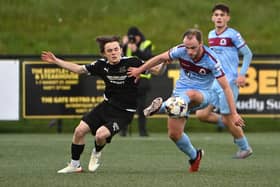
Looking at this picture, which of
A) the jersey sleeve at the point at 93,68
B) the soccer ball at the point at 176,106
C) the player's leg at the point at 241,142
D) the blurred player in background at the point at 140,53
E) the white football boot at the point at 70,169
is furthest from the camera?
the blurred player in background at the point at 140,53

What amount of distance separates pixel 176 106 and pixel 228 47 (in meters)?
2.85

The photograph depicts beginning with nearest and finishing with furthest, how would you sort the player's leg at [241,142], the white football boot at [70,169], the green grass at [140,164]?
1. the green grass at [140,164]
2. the white football boot at [70,169]
3. the player's leg at [241,142]

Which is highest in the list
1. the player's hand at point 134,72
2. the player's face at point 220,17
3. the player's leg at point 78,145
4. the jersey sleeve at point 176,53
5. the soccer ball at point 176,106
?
the player's face at point 220,17

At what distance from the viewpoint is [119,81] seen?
423 inches

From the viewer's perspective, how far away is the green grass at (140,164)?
9380 millimetres

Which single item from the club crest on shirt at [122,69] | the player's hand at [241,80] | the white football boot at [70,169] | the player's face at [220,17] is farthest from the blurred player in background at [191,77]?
the player's face at [220,17]

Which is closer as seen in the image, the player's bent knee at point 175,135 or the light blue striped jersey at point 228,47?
the player's bent knee at point 175,135

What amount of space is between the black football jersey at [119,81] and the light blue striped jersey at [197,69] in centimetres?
48

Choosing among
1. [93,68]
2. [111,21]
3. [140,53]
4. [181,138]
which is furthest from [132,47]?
[111,21]

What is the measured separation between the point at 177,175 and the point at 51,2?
1825 centimetres

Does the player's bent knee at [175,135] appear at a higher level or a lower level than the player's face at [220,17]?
lower

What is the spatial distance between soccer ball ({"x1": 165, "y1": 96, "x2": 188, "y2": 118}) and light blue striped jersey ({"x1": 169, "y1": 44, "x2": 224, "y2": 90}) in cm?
44

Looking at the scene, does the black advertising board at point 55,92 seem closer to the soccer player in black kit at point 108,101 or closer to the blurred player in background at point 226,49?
the blurred player in background at point 226,49

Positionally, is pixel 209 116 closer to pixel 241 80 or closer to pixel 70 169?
pixel 241 80
